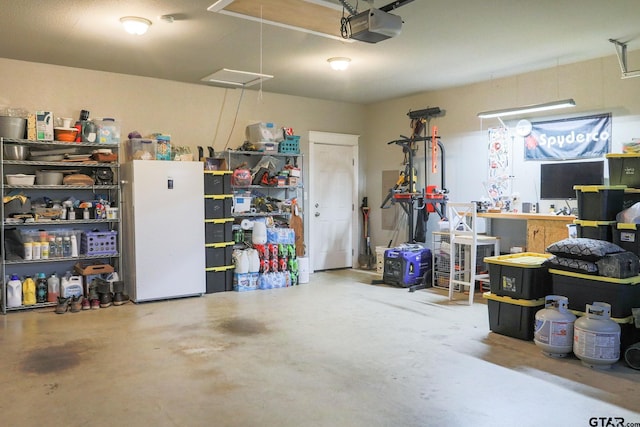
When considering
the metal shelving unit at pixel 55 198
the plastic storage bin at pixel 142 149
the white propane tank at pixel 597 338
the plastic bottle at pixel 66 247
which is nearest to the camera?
the white propane tank at pixel 597 338

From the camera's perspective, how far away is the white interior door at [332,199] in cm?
816

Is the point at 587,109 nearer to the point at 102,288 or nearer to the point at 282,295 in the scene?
the point at 282,295

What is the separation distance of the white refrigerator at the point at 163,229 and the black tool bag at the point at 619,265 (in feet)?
14.6

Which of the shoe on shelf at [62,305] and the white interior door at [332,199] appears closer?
the shoe on shelf at [62,305]

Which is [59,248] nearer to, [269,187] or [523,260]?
[269,187]

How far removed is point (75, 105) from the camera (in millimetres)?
6074

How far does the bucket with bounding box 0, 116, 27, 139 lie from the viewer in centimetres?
532

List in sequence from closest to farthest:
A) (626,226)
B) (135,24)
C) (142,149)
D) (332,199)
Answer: (626,226)
(135,24)
(142,149)
(332,199)

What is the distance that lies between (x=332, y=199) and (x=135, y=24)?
470cm

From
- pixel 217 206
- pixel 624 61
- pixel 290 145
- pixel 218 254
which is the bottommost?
pixel 218 254

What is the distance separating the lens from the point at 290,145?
7469 mm

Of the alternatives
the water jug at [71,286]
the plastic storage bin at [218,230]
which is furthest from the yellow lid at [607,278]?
the water jug at [71,286]

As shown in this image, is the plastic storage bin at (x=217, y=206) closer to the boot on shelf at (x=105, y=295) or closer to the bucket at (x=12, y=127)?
the boot on shelf at (x=105, y=295)

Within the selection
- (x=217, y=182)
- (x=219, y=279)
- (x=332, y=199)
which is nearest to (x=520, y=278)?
(x=219, y=279)
